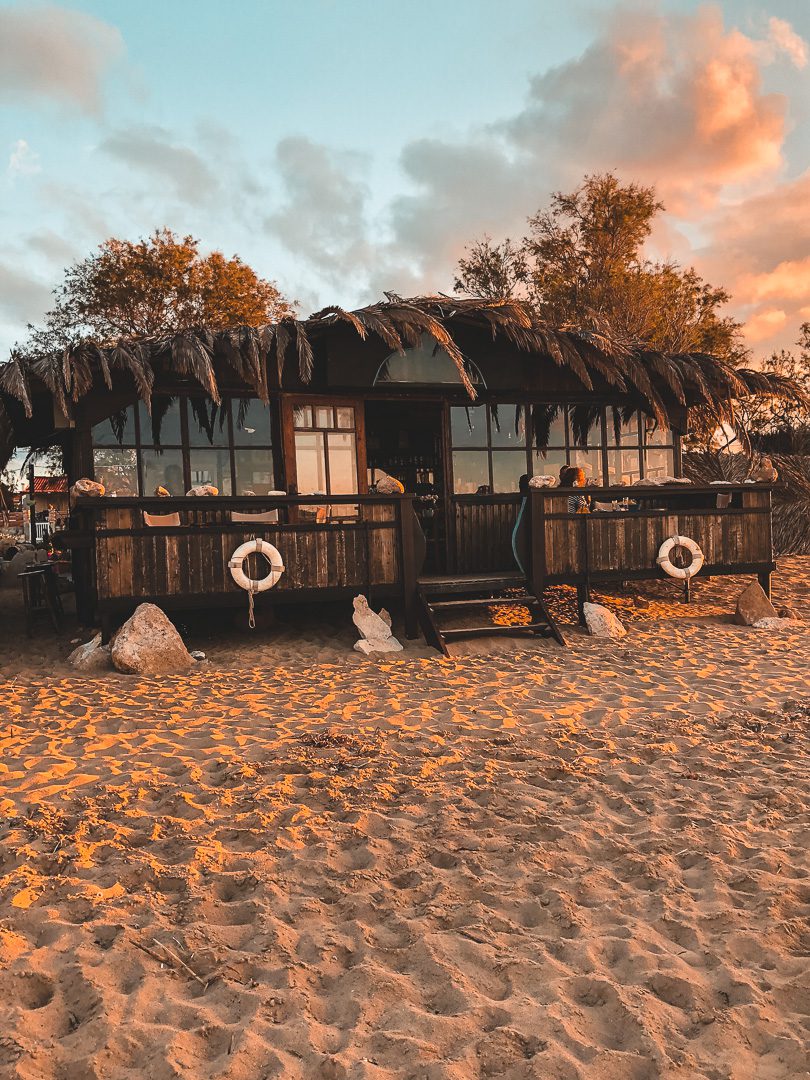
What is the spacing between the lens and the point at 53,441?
11.1 meters

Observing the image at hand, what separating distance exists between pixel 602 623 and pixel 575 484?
6.33ft

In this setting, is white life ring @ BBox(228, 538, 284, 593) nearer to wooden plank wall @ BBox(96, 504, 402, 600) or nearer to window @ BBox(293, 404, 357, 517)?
wooden plank wall @ BBox(96, 504, 402, 600)

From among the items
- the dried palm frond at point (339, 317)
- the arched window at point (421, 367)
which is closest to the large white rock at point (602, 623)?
the arched window at point (421, 367)

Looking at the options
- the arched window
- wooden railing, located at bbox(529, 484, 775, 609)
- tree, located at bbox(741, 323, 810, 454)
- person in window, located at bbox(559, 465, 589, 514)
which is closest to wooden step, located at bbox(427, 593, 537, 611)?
wooden railing, located at bbox(529, 484, 775, 609)

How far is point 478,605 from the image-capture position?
7.95 meters

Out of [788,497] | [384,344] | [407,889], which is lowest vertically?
[407,889]

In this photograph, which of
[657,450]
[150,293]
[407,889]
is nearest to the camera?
[407,889]

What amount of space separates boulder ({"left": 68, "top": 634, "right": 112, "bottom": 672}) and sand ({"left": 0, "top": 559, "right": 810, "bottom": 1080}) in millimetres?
1137

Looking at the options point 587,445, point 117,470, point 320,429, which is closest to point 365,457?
point 320,429

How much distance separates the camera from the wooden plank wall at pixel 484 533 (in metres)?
9.91

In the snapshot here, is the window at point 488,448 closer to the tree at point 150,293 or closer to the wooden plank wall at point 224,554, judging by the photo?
the wooden plank wall at point 224,554

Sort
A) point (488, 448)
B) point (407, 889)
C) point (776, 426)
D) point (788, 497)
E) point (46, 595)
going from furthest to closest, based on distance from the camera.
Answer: point (776, 426), point (788, 497), point (488, 448), point (46, 595), point (407, 889)

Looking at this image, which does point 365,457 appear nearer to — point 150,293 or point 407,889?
point 407,889

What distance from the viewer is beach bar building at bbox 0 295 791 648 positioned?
7645mm
